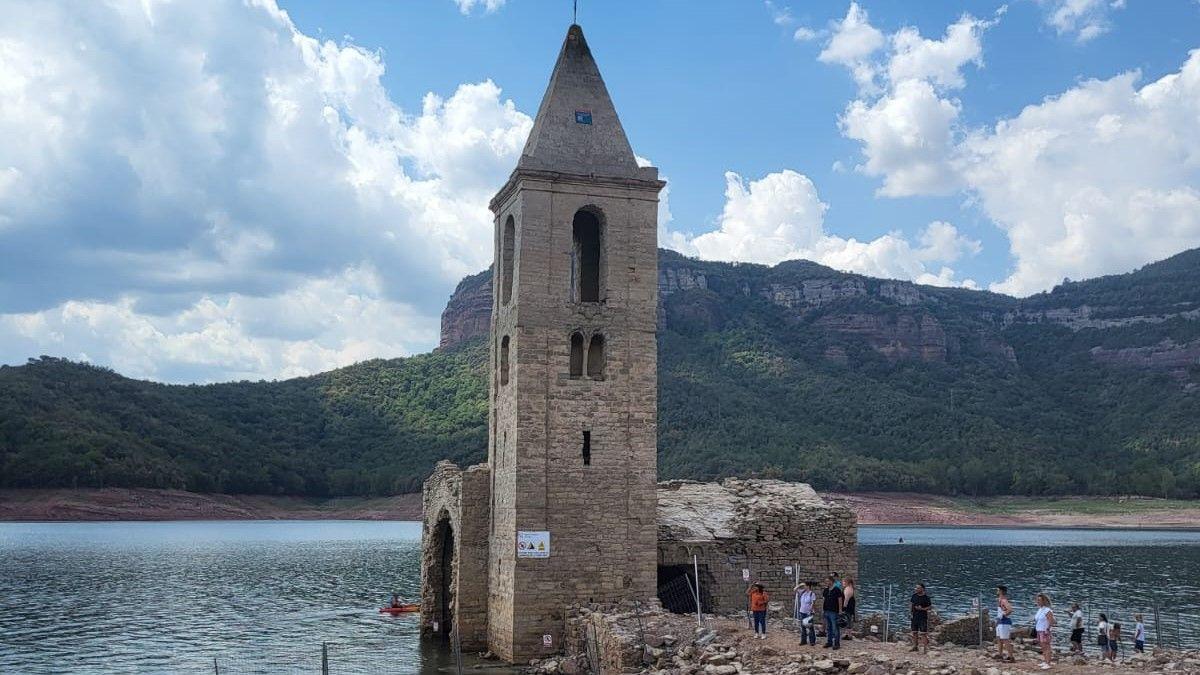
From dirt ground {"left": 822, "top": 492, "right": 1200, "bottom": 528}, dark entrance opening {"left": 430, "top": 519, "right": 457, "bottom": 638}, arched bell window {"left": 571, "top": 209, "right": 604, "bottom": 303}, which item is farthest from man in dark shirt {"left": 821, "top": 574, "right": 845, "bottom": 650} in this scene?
dirt ground {"left": 822, "top": 492, "right": 1200, "bottom": 528}

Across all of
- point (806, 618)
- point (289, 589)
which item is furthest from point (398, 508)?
point (806, 618)

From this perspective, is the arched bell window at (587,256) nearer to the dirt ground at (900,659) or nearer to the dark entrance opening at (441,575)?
the dark entrance opening at (441,575)

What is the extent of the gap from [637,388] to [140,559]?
56268mm

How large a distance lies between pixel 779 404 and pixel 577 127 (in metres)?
110

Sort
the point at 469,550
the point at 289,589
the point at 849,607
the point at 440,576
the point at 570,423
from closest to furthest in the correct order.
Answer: the point at 849,607, the point at 570,423, the point at 469,550, the point at 440,576, the point at 289,589

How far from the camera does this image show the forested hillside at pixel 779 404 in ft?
365

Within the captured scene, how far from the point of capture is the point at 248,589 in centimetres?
5450

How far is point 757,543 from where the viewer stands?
95.0 ft

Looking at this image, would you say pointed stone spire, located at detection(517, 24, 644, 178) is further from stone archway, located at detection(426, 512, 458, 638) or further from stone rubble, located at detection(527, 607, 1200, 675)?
stone archway, located at detection(426, 512, 458, 638)

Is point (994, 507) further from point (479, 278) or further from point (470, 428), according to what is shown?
point (479, 278)

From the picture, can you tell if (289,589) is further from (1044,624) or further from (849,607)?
(1044,624)

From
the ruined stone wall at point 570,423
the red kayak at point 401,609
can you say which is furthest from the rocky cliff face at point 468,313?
the ruined stone wall at point 570,423

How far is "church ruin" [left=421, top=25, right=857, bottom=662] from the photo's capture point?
2662cm

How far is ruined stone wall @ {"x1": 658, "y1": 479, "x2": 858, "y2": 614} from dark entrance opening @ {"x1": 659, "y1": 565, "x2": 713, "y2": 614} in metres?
0.06
